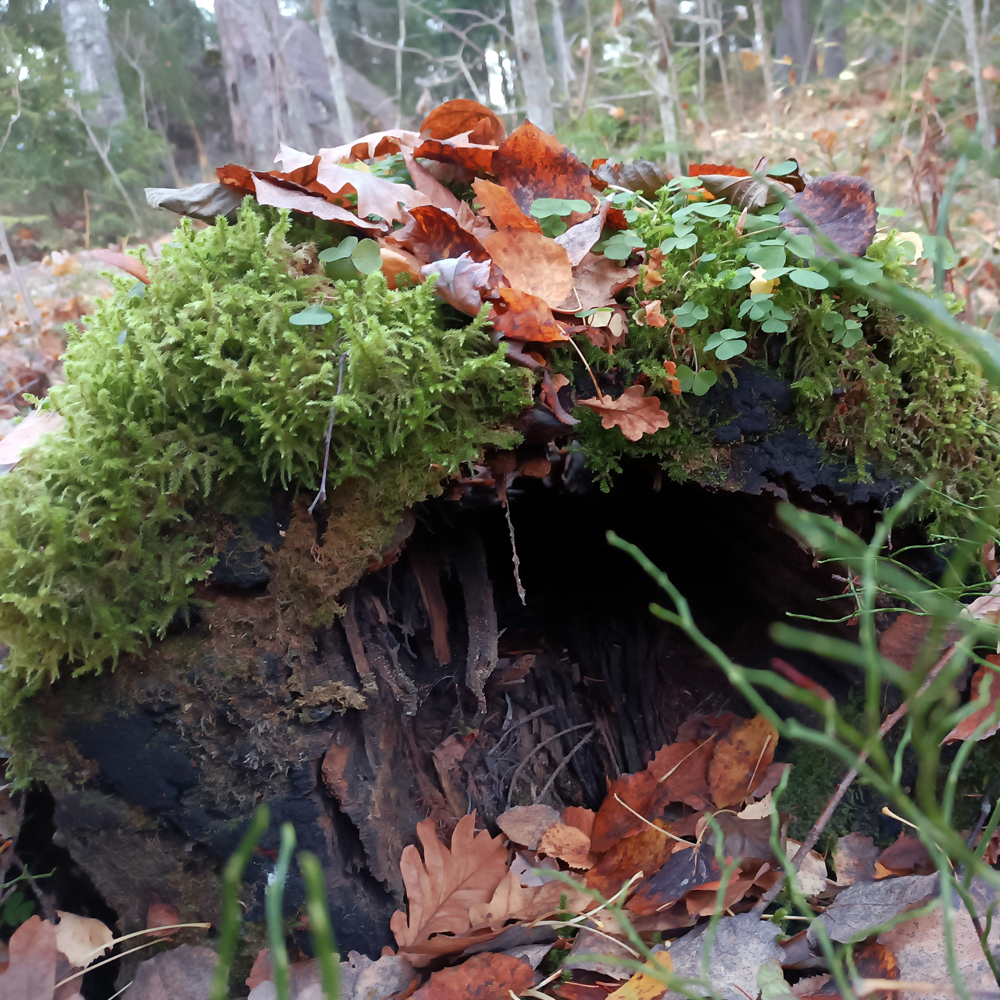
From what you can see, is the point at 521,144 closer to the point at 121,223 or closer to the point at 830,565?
the point at 830,565

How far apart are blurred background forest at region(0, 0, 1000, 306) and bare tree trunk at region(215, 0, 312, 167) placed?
3 centimetres

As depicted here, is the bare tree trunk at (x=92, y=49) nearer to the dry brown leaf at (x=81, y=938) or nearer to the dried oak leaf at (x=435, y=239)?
the dried oak leaf at (x=435, y=239)

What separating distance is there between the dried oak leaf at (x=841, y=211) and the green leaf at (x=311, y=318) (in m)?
1.24

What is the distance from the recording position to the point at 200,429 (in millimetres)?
1508

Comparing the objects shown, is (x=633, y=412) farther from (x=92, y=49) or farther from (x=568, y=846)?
(x=92, y=49)

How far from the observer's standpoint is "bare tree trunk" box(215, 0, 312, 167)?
803 centimetres

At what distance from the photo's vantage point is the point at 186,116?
1319 cm

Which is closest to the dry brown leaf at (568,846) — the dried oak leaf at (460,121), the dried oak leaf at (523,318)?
the dried oak leaf at (523,318)

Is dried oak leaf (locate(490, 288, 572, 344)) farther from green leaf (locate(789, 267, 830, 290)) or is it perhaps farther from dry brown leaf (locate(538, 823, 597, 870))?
dry brown leaf (locate(538, 823, 597, 870))

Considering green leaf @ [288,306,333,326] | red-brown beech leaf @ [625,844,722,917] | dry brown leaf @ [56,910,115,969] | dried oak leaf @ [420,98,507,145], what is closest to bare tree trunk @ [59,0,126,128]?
dried oak leaf @ [420,98,507,145]

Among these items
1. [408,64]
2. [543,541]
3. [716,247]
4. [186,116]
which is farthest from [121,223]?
[408,64]

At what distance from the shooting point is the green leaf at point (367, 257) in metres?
1.65

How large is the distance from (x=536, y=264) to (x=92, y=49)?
14.2 m

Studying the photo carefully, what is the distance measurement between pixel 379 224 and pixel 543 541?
1.45 meters
